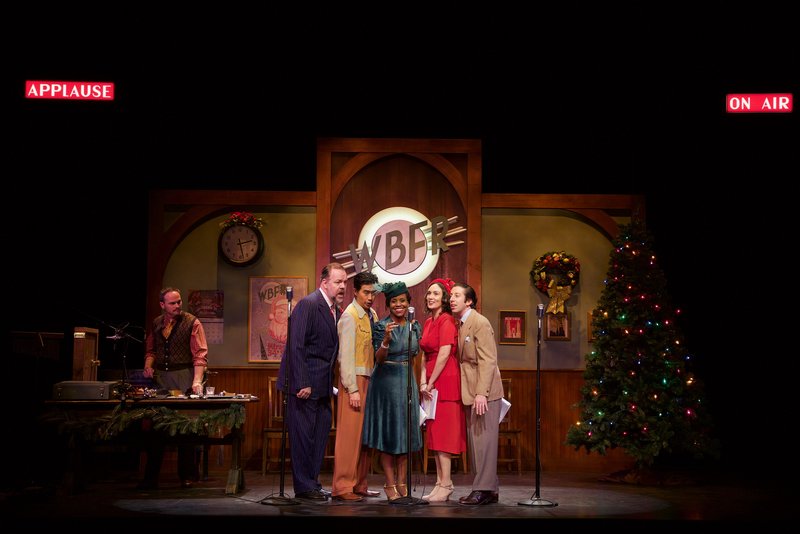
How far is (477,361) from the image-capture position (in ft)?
21.4

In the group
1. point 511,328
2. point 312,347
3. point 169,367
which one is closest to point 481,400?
point 312,347

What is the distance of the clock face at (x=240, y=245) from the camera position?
9523 millimetres

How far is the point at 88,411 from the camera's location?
704cm

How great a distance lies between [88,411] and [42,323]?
2.49 metres

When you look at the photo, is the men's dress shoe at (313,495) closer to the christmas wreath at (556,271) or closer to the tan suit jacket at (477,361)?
the tan suit jacket at (477,361)

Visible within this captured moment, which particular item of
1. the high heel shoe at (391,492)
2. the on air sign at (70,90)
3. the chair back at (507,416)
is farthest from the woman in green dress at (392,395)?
the on air sign at (70,90)

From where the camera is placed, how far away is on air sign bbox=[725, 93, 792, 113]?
9773 mm

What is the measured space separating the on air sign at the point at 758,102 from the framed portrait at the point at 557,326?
301 cm

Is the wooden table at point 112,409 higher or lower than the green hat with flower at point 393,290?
lower

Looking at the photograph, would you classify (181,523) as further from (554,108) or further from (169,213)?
(554,108)

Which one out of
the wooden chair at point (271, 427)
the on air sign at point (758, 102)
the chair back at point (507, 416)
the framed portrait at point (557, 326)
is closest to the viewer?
the wooden chair at point (271, 427)

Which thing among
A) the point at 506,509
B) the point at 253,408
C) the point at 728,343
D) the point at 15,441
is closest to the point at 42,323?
the point at 15,441

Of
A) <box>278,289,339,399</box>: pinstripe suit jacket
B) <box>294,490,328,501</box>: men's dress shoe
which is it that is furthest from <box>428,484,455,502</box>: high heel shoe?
<box>278,289,339,399</box>: pinstripe suit jacket

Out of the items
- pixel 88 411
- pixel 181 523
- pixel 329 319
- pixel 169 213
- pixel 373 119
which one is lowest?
pixel 181 523
